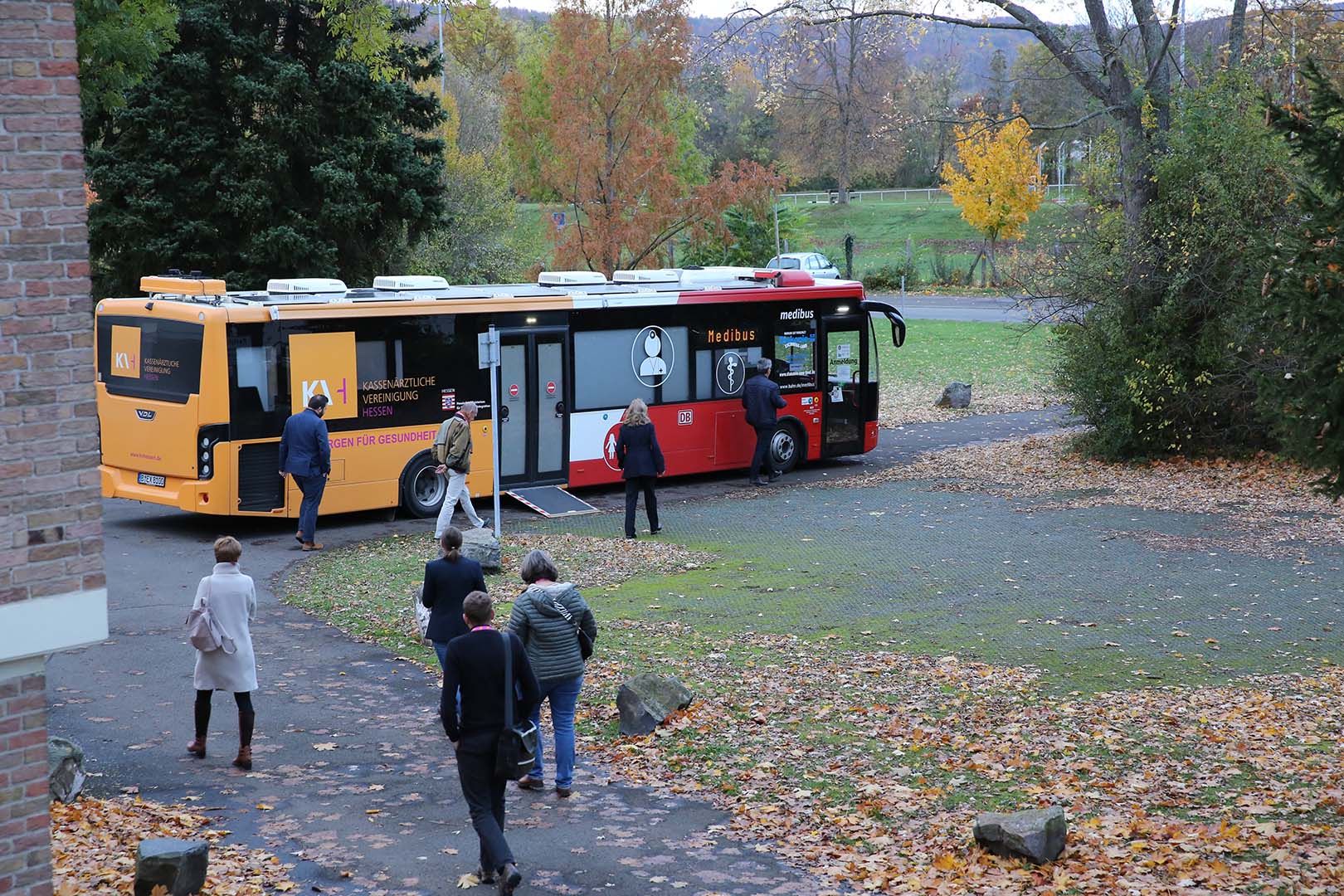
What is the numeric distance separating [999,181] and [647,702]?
169 feet

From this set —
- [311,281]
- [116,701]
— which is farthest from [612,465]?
[116,701]

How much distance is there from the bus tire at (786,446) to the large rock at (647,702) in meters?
12.5

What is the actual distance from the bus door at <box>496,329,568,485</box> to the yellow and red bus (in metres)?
0.03

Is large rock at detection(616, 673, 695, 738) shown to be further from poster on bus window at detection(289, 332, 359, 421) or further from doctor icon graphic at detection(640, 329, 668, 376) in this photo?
doctor icon graphic at detection(640, 329, 668, 376)

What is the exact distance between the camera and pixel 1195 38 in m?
37.5

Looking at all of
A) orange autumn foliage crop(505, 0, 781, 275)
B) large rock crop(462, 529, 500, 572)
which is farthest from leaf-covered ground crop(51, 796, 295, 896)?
orange autumn foliage crop(505, 0, 781, 275)

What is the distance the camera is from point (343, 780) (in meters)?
9.34

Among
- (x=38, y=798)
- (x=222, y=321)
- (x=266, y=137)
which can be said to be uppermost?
(x=266, y=137)

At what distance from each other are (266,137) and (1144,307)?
1732cm

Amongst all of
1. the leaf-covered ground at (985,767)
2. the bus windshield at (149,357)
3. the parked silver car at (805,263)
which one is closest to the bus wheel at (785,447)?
the bus windshield at (149,357)

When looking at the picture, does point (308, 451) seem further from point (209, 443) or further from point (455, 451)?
point (455, 451)

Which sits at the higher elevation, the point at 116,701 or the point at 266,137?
the point at 266,137

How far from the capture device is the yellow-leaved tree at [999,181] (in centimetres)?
5769

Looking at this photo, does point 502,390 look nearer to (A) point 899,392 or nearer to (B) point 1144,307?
(B) point 1144,307
